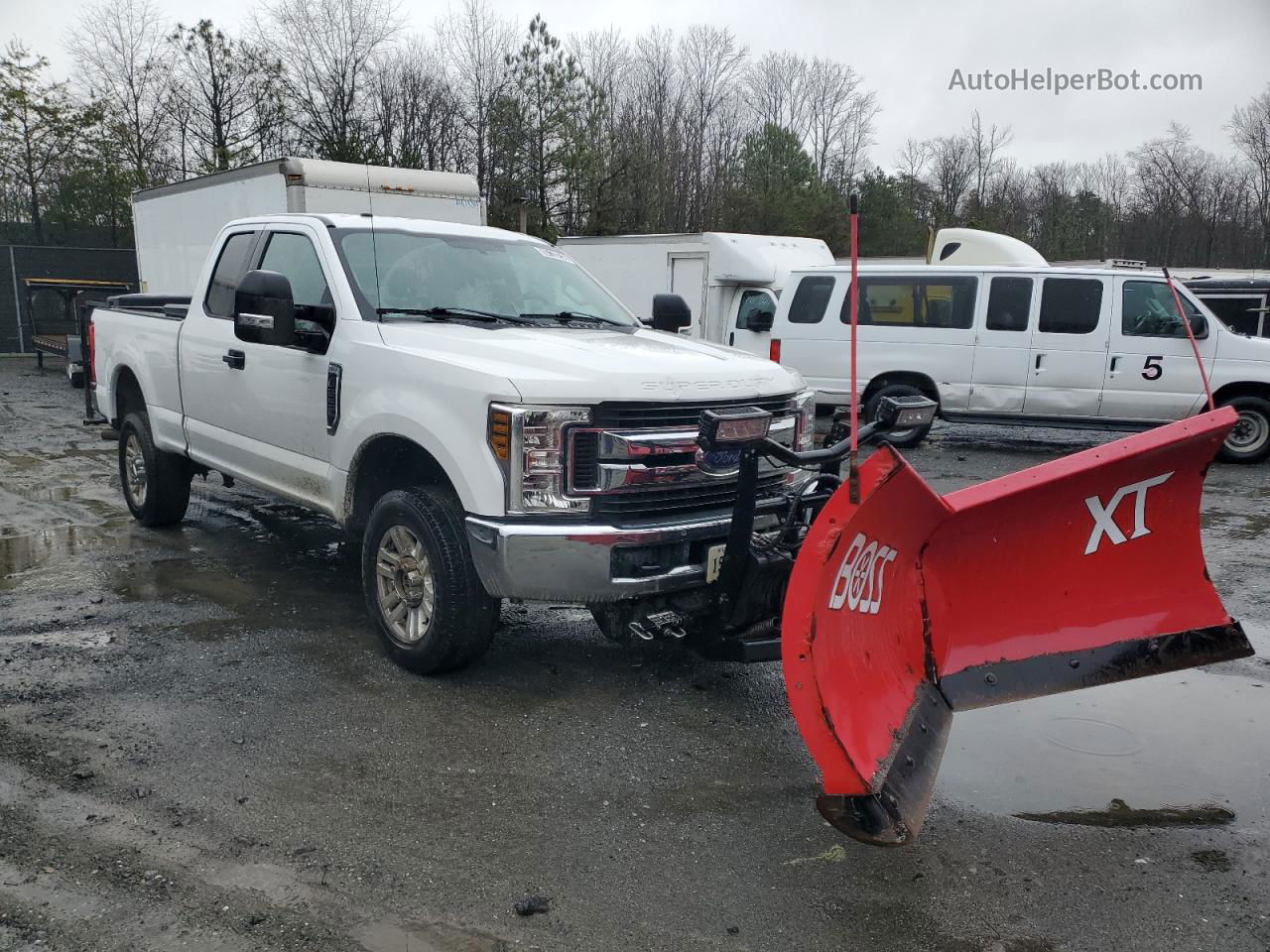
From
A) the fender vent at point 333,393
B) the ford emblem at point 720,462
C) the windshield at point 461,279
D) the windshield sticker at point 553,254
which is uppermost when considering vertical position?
the windshield sticker at point 553,254

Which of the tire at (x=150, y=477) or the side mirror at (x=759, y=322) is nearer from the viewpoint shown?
the tire at (x=150, y=477)

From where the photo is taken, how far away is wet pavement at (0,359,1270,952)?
286 cm

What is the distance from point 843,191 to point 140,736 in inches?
1577

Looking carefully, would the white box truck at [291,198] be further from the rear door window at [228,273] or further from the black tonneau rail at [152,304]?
the rear door window at [228,273]

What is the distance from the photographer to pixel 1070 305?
38.0 feet

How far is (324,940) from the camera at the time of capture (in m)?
2.74

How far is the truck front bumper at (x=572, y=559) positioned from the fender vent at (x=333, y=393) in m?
1.19

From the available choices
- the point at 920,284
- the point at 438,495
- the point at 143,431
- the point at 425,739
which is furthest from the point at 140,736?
the point at 920,284

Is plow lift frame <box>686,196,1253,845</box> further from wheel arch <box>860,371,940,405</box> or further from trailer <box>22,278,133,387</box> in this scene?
trailer <box>22,278,133,387</box>

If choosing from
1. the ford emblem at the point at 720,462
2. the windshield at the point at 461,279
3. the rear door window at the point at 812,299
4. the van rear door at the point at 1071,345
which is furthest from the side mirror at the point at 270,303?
the van rear door at the point at 1071,345

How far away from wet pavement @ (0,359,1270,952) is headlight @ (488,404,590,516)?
927 mm

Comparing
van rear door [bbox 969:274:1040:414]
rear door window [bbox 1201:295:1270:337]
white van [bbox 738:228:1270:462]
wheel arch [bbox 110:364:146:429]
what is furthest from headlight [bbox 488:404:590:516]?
rear door window [bbox 1201:295:1270:337]

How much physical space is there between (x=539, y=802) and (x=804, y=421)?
7.46 ft

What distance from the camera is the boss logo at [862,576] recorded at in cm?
311
